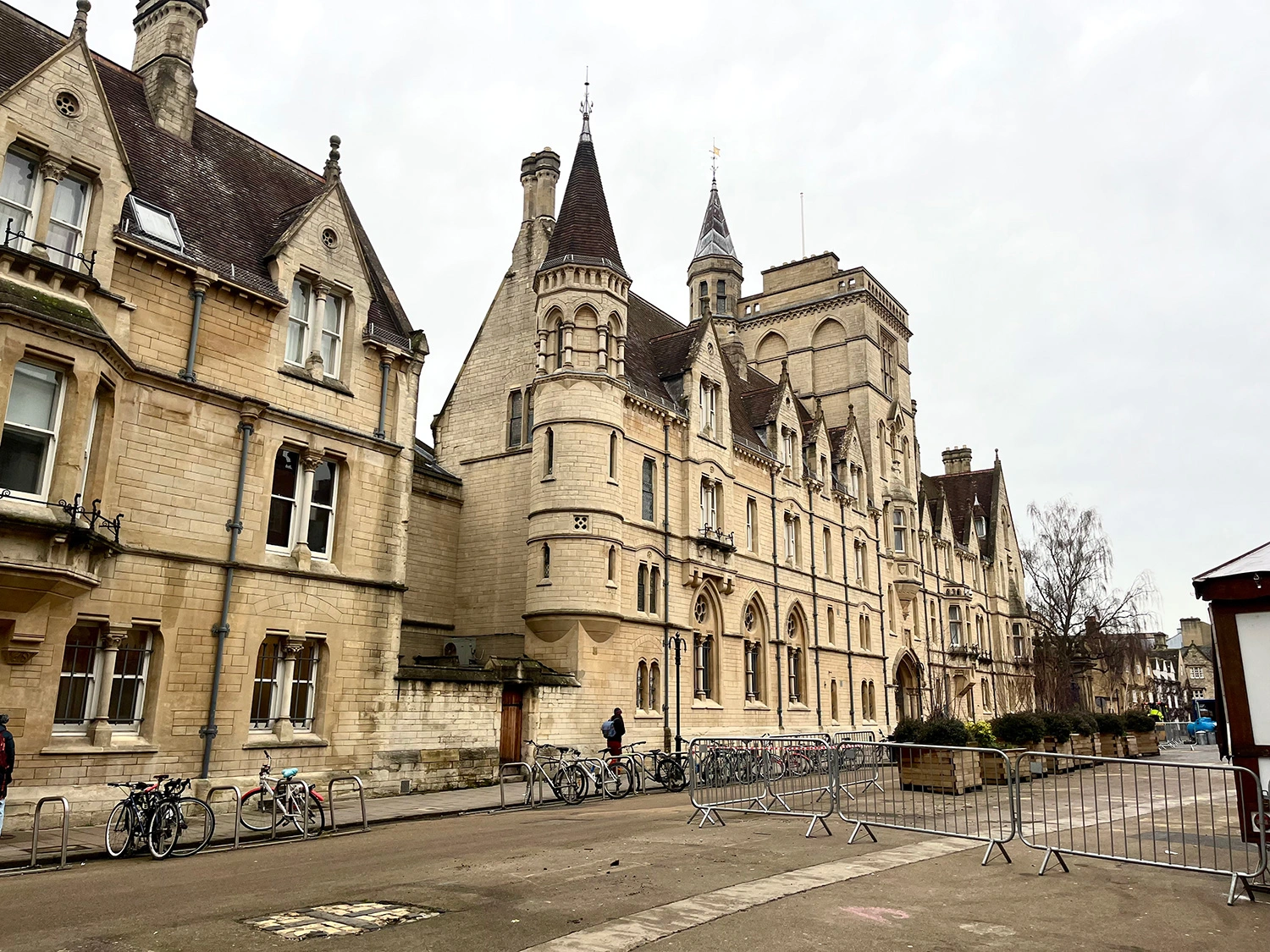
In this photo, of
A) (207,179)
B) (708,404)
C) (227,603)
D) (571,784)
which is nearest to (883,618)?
(708,404)

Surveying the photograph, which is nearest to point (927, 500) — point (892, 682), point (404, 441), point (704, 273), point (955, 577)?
point (955, 577)

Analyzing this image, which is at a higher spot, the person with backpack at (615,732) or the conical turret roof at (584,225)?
the conical turret roof at (584,225)

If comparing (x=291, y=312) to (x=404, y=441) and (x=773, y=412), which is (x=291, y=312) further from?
(x=773, y=412)

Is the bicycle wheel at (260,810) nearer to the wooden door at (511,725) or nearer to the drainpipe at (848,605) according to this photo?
Result: the wooden door at (511,725)

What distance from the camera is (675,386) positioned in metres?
31.9

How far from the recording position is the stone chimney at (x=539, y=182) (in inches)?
1261

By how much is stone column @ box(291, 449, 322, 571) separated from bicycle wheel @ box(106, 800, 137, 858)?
654 cm

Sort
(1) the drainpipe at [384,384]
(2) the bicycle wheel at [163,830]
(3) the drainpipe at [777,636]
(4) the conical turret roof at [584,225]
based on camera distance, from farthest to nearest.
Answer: (3) the drainpipe at [777,636], (4) the conical turret roof at [584,225], (1) the drainpipe at [384,384], (2) the bicycle wheel at [163,830]

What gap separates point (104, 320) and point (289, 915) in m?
11.3

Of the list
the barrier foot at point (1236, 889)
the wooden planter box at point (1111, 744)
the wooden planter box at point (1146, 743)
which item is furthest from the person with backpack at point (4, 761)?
the wooden planter box at point (1146, 743)

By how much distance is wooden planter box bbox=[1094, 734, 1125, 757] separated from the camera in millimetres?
29739

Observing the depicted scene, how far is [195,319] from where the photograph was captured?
1675 cm

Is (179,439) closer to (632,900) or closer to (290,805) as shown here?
(290,805)

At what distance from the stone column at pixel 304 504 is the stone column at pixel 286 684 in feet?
4.71
